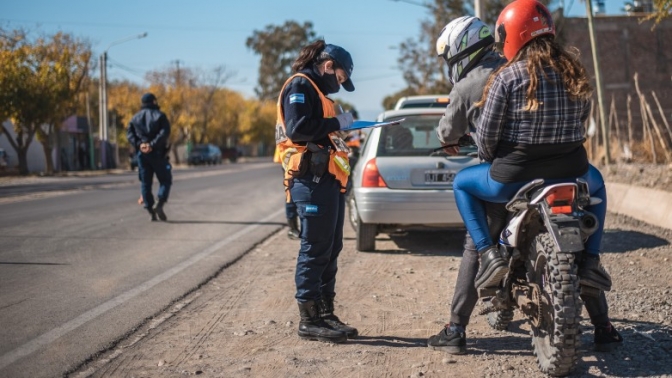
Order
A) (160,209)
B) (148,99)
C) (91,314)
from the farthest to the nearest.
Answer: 1. (160,209)
2. (148,99)
3. (91,314)

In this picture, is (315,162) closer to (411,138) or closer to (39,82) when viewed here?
(411,138)

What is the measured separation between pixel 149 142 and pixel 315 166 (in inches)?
286

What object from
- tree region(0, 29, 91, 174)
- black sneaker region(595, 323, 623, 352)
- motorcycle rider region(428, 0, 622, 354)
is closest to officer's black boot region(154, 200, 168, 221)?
motorcycle rider region(428, 0, 622, 354)

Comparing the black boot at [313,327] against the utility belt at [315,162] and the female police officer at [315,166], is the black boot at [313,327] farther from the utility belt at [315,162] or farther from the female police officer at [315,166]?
the utility belt at [315,162]

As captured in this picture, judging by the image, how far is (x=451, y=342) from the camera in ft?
14.6

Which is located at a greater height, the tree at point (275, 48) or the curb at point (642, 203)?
the tree at point (275, 48)

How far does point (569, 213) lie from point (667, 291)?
2706mm

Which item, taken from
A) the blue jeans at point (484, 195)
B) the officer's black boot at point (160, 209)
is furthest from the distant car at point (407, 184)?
the officer's black boot at point (160, 209)

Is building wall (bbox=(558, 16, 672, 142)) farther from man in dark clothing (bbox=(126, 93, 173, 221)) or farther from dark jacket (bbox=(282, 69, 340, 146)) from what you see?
→ dark jacket (bbox=(282, 69, 340, 146))

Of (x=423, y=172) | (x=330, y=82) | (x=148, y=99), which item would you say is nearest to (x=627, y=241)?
(x=423, y=172)

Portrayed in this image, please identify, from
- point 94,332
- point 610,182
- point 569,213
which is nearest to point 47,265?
point 94,332

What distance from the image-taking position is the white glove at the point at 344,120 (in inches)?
190

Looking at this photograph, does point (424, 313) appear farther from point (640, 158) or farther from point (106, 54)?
point (106, 54)

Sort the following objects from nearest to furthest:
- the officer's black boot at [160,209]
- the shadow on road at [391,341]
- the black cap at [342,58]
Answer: the shadow on road at [391,341] → the black cap at [342,58] → the officer's black boot at [160,209]
